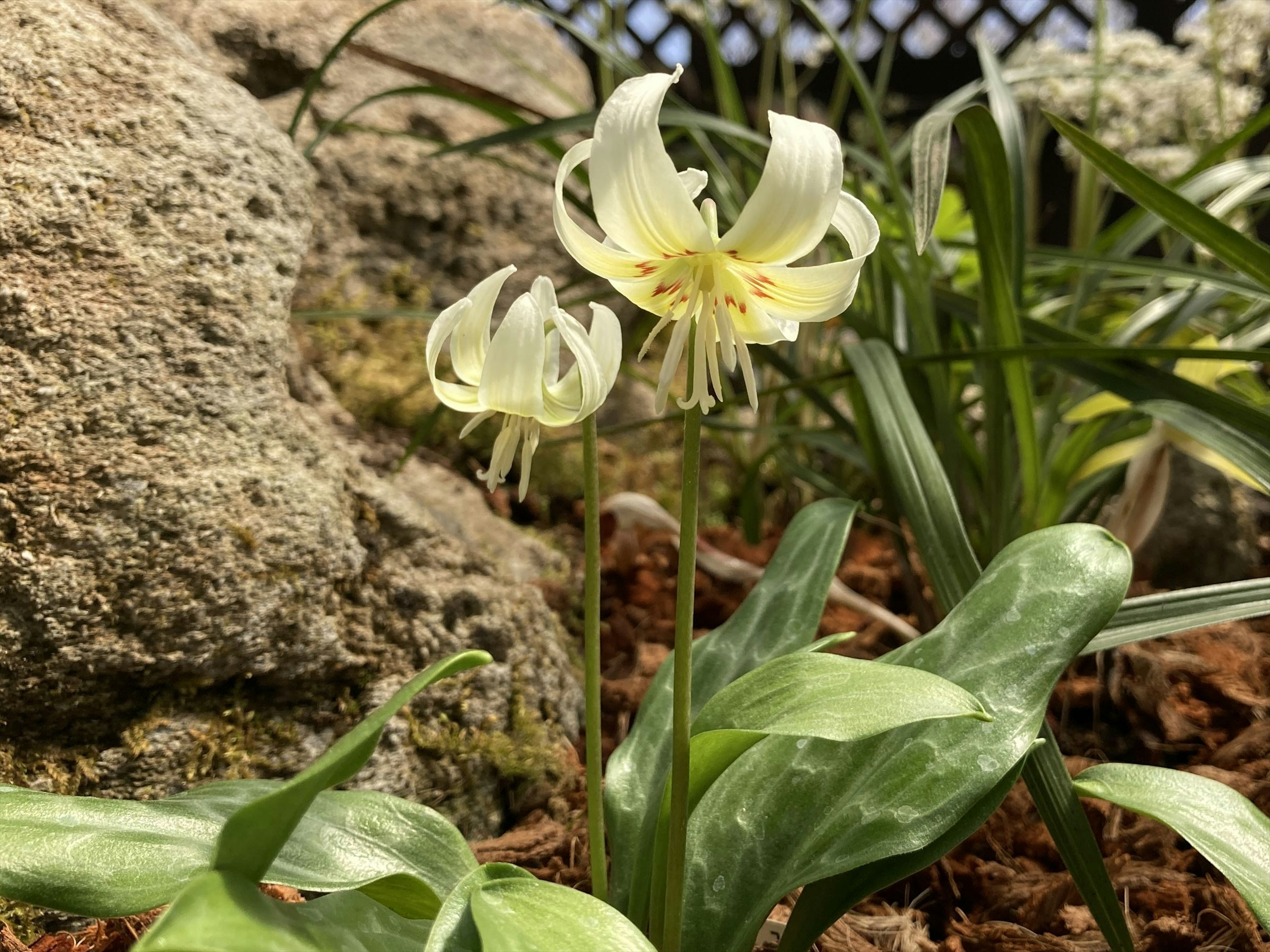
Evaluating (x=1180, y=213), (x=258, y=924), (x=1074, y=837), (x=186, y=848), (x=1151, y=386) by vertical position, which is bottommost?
(x=186, y=848)

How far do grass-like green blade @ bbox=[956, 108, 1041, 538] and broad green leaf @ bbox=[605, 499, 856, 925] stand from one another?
1.24 ft

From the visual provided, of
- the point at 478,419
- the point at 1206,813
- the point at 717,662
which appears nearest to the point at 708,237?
the point at 478,419

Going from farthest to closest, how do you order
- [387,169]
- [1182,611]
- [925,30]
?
[925,30]
[387,169]
[1182,611]

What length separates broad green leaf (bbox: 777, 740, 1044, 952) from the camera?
0.80 meters

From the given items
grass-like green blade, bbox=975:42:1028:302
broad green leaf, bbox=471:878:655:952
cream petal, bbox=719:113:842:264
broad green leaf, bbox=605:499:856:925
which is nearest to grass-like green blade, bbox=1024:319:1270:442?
grass-like green blade, bbox=975:42:1028:302

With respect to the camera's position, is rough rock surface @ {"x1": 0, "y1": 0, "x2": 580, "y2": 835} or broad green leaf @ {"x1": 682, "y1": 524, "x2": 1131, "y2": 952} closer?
broad green leaf @ {"x1": 682, "y1": 524, "x2": 1131, "y2": 952}

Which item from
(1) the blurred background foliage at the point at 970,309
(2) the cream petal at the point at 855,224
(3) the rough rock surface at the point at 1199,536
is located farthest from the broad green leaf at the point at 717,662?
(3) the rough rock surface at the point at 1199,536

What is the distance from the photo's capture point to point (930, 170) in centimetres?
110

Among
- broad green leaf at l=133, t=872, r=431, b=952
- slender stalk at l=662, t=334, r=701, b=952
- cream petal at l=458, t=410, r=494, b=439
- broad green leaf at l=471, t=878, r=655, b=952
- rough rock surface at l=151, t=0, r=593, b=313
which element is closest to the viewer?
broad green leaf at l=133, t=872, r=431, b=952

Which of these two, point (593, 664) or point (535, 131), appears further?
point (535, 131)

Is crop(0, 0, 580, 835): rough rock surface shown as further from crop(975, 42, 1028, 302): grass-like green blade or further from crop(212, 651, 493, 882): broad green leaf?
crop(975, 42, 1028, 302): grass-like green blade

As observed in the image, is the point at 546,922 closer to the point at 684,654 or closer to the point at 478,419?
the point at 684,654

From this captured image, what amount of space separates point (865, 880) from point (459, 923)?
1.28 ft

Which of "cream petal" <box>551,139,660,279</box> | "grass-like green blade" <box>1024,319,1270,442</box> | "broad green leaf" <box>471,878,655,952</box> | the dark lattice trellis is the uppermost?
the dark lattice trellis
